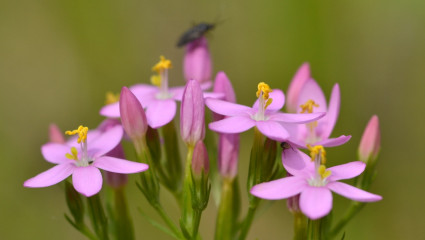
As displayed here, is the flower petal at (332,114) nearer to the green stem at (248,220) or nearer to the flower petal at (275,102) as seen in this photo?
the flower petal at (275,102)

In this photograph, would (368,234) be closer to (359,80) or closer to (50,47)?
(359,80)

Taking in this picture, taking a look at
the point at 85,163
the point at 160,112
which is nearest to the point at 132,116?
the point at 160,112

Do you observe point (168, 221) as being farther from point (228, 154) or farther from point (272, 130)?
point (272, 130)

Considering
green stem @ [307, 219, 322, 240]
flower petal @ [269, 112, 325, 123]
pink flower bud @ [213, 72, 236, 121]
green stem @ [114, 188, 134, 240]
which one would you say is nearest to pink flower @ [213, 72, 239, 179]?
pink flower bud @ [213, 72, 236, 121]

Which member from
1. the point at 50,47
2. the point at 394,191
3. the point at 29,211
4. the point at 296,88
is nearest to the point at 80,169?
the point at 296,88

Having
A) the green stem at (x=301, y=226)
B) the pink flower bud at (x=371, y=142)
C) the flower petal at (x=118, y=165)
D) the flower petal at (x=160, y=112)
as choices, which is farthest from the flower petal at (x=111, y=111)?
the pink flower bud at (x=371, y=142)

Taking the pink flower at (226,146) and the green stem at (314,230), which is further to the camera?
the pink flower at (226,146)

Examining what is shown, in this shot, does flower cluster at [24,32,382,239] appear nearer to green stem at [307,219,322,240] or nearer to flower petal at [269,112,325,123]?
flower petal at [269,112,325,123]

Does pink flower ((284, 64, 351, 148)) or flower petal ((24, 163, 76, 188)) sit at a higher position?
pink flower ((284, 64, 351, 148))
